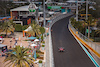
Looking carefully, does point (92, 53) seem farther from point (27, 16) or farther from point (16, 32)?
point (27, 16)

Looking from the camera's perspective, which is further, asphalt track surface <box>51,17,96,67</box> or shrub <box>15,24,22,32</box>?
shrub <box>15,24,22,32</box>

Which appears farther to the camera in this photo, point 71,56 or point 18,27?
point 18,27

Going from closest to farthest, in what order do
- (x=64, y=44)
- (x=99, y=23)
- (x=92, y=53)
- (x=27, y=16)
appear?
(x=92, y=53)
(x=64, y=44)
(x=99, y=23)
(x=27, y=16)

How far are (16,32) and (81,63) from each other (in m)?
32.9

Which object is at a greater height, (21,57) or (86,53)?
(21,57)

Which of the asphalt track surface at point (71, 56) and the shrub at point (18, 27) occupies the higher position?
the shrub at point (18, 27)

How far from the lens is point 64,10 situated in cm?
10681

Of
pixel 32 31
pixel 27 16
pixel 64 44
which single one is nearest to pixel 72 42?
pixel 64 44

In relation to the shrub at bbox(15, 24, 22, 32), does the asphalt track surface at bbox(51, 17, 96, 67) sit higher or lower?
lower

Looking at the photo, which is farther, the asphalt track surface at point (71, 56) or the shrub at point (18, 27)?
the shrub at point (18, 27)

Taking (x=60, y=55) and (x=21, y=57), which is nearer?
(x=21, y=57)

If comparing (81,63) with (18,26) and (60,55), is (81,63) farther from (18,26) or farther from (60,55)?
(18,26)

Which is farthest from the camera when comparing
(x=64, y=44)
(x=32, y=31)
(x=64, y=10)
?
(x=64, y=10)

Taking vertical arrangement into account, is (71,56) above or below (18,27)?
below
